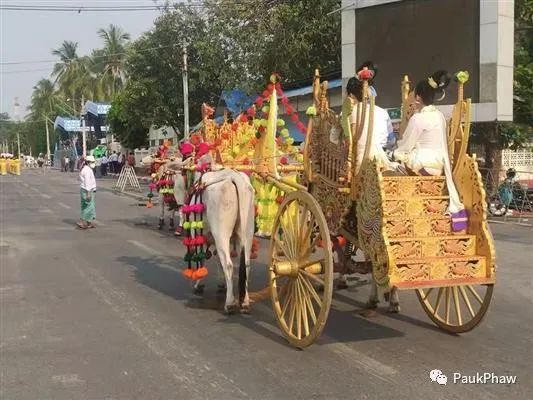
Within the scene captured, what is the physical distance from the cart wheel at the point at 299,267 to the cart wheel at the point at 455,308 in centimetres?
112

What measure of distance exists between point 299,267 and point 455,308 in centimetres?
154

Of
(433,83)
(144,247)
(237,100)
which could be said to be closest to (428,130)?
(433,83)

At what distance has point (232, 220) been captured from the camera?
6516 millimetres

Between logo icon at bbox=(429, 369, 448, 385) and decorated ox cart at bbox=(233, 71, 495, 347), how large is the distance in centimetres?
64

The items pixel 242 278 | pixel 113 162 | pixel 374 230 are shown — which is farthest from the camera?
pixel 113 162

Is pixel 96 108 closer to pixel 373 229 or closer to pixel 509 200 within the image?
pixel 509 200

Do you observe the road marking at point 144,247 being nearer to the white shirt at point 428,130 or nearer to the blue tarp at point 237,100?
the white shirt at point 428,130

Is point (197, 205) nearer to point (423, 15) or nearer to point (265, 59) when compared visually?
point (423, 15)

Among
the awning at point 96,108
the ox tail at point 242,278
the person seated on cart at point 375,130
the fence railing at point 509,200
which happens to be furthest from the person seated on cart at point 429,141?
the awning at point 96,108

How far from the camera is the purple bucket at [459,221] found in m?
4.91

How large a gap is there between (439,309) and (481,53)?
8.92 m

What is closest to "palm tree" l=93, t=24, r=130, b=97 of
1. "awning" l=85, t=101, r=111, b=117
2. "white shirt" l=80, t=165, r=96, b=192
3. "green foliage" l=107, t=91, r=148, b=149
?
"awning" l=85, t=101, r=111, b=117

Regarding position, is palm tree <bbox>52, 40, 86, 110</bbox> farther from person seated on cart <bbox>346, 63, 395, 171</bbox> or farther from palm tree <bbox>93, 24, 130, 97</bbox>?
person seated on cart <bbox>346, 63, 395, 171</bbox>

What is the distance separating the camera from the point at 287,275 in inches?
210
